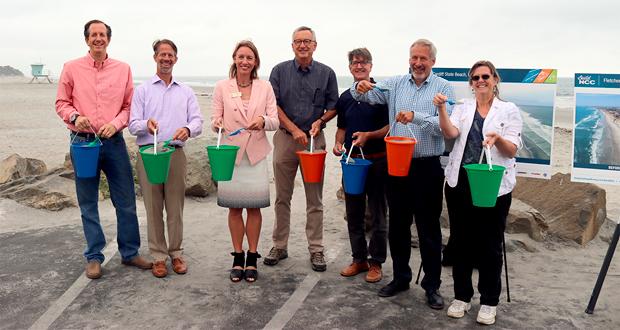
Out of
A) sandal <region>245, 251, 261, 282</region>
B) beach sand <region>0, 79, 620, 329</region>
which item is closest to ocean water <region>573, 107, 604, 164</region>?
beach sand <region>0, 79, 620, 329</region>

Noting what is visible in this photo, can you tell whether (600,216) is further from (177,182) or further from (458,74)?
(177,182)

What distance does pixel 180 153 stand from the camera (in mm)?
4496

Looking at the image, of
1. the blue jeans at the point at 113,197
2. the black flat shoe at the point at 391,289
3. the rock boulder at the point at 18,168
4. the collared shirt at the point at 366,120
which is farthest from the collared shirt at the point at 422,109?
the rock boulder at the point at 18,168

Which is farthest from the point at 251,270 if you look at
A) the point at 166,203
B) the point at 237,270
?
the point at 166,203

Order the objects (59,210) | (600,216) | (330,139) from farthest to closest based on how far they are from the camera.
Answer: (330,139), (59,210), (600,216)

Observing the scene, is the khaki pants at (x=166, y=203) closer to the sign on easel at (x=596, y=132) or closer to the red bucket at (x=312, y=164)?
the red bucket at (x=312, y=164)

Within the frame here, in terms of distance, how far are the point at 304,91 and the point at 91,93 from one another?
1766 millimetres

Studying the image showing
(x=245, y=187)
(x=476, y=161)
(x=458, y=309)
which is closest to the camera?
(x=476, y=161)

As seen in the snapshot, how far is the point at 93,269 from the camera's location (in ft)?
15.0

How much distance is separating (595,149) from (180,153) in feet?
11.5

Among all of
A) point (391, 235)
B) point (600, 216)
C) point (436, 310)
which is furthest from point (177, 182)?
point (600, 216)

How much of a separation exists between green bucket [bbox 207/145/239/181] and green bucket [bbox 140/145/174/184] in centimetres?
34

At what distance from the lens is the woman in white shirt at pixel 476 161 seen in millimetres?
3598

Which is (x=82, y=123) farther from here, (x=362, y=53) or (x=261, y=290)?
(x=362, y=53)
